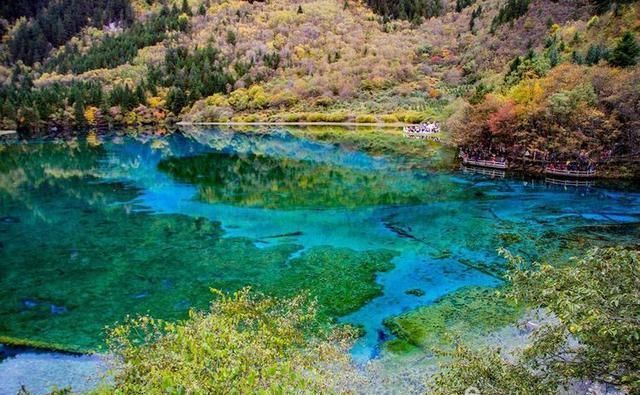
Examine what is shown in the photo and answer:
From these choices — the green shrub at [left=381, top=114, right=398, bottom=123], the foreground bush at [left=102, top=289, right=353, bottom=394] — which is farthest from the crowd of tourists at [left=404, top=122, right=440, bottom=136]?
the foreground bush at [left=102, top=289, right=353, bottom=394]

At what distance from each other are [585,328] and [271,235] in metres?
34.8

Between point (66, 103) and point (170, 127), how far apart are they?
99.0 feet

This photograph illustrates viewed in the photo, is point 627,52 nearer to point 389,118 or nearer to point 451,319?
point 451,319

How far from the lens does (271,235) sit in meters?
44.8

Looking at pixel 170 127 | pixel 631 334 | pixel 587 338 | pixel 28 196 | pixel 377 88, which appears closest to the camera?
pixel 631 334

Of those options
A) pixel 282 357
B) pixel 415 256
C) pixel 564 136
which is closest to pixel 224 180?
pixel 415 256

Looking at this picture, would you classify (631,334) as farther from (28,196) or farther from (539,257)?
(28,196)

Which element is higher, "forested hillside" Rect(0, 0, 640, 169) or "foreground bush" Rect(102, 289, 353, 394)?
"forested hillside" Rect(0, 0, 640, 169)

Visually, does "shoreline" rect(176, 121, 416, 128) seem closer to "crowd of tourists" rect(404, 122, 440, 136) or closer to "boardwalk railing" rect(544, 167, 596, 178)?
"crowd of tourists" rect(404, 122, 440, 136)

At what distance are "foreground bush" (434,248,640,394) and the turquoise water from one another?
39.6 feet

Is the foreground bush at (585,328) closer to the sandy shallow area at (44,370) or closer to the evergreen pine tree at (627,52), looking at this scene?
the sandy shallow area at (44,370)

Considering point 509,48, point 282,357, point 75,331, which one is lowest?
point 75,331

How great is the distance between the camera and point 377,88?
173 metres

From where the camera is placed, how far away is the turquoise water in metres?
31.6
